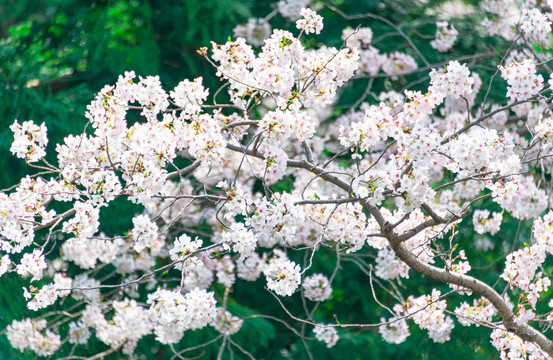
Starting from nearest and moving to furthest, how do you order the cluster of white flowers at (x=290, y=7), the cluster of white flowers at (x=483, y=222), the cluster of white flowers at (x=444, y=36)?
the cluster of white flowers at (x=483, y=222), the cluster of white flowers at (x=444, y=36), the cluster of white flowers at (x=290, y=7)

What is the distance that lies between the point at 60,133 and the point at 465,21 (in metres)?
2.73

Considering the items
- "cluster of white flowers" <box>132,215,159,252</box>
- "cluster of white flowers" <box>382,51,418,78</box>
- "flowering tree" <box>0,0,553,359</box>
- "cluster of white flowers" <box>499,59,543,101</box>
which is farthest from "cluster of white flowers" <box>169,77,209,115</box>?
"cluster of white flowers" <box>382,51,418,78</box>

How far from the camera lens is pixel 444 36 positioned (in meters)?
4.31

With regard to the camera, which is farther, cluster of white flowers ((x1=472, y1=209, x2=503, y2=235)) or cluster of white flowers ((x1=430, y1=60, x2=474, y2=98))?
cluster of white flowers ((x1=472, y1=209, x2=503, y2=235))

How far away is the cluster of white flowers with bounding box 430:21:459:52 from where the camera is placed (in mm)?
4266

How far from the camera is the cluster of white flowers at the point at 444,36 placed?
14.0 ft

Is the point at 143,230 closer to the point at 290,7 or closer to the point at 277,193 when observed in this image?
the point at 277,193

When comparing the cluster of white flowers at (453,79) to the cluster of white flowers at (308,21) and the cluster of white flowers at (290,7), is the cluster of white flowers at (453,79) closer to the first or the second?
the cluster of white flowers at (308,21)

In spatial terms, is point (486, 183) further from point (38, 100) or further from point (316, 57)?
point (38, 100)

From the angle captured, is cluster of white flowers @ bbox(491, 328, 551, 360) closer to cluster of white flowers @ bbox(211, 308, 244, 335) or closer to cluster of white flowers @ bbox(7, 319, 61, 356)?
cluster of white flowers @ bbox(211, 308, 244, 335)

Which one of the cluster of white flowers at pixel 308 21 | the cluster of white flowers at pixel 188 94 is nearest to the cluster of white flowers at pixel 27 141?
the cluster of white flowers at pixel 188 94

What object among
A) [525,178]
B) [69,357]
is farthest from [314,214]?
[69,357]

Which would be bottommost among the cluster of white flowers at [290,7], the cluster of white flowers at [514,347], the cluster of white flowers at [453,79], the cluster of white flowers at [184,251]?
the cluster of white flowers at [514,347]

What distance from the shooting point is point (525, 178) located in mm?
3580
